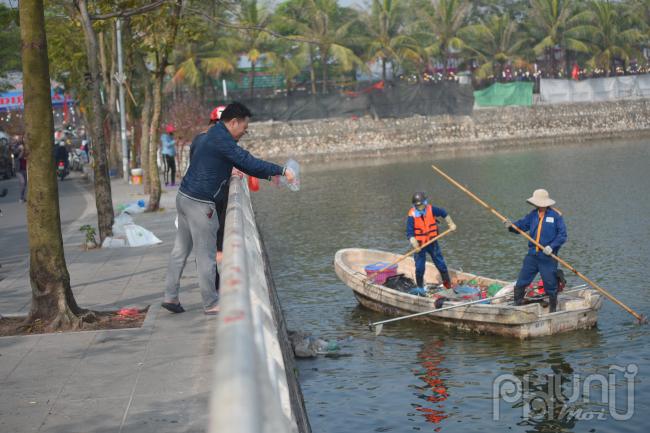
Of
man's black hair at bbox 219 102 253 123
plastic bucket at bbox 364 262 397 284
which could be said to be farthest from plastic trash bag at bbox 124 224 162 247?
man's black hair at bbox 219 102 253 123

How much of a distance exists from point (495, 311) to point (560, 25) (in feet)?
193

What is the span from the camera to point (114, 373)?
25.9 ft

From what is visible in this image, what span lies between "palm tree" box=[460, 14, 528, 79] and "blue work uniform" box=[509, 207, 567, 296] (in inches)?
2189

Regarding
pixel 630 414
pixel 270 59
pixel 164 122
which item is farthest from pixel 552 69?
pixel 630 414

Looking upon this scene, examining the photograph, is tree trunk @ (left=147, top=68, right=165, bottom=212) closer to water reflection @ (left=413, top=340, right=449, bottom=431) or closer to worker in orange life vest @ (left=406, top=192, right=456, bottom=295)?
worker in orange life vest @ (left=406, top=192, right=456, bottom=295)

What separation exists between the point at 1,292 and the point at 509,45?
61.1 m

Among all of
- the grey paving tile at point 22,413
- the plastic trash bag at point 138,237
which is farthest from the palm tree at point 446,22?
the grey paving tile at point 22,413

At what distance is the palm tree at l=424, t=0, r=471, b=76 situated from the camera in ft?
222

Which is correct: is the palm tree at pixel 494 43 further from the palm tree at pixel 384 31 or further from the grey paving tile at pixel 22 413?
the grey paving tile at pixel 22 413

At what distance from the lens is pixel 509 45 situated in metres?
70.1

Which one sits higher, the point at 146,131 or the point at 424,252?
the point at 146,131

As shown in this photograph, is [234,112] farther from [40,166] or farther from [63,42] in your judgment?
[63,42]

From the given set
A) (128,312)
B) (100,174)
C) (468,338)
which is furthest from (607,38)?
(128,312)

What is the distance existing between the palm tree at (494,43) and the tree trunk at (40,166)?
59323mm
